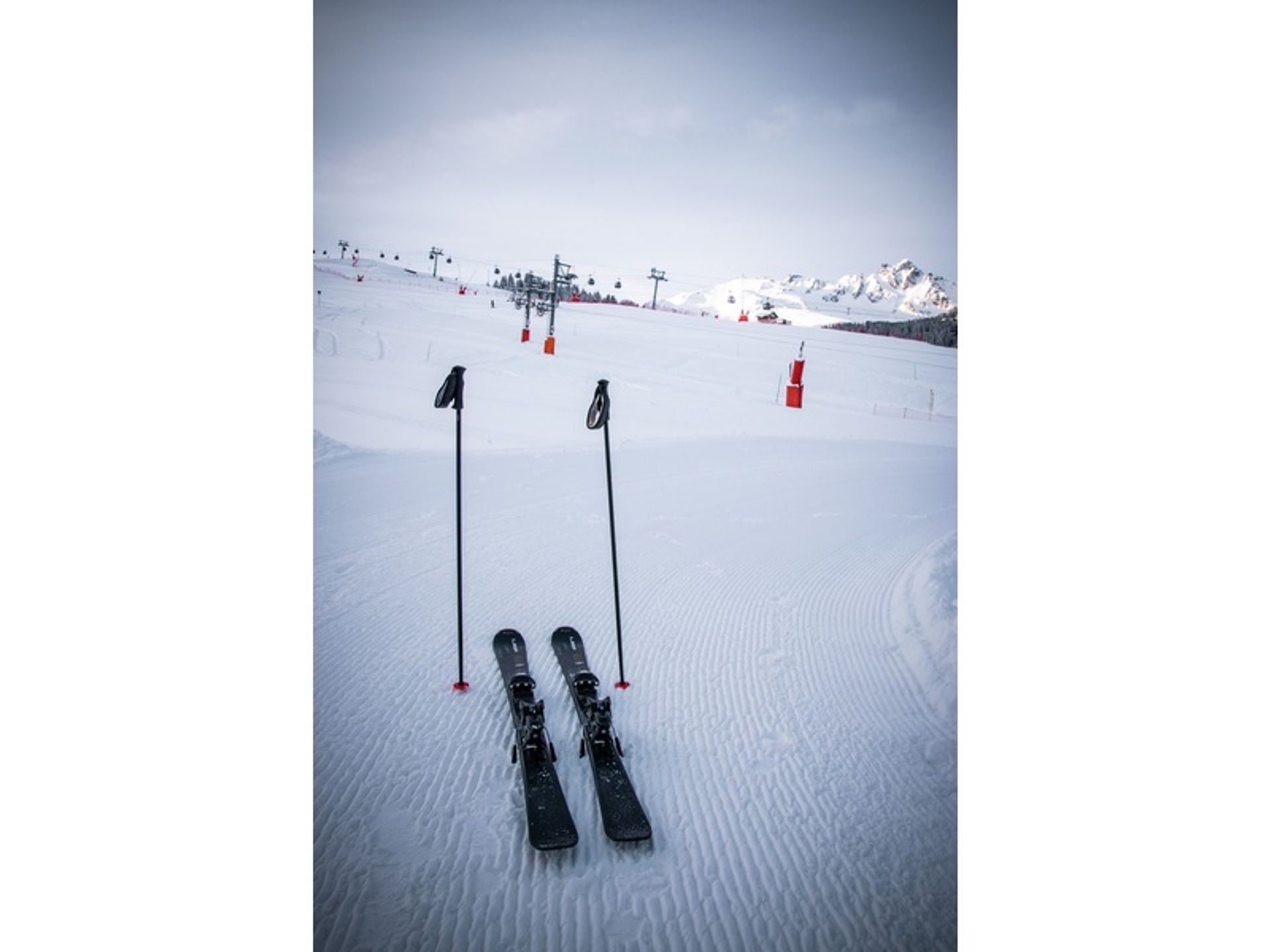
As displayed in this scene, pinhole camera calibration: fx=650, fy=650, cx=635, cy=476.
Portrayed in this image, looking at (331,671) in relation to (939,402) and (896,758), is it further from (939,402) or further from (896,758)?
(939,402)

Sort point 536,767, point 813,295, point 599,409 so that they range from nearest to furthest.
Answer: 1. point 536,767
2. point 599,409
3. point 813,295

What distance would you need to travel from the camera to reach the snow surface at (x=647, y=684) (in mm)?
2201

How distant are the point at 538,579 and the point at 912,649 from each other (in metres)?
2.42

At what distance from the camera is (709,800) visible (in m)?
2.62

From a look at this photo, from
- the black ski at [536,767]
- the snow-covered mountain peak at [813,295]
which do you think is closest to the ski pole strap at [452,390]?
the black ski at [536,767]

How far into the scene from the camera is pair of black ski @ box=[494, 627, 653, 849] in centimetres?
236

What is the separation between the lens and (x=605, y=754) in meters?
2.72

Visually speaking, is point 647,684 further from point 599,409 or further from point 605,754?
point 599,409

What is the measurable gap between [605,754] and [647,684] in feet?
2.25

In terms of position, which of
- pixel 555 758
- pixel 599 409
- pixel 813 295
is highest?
pixel 813 295

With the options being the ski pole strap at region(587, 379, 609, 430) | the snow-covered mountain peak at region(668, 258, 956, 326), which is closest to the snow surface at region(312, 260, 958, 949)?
the ski pole strap at region(587, 379, 609, 430)

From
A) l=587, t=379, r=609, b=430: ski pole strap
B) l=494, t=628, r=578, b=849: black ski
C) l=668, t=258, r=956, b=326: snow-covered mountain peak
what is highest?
l=668, t=258, r=956, b=326: snow-covered mountain peak

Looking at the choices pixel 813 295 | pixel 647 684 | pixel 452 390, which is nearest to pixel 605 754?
pixel 647 684

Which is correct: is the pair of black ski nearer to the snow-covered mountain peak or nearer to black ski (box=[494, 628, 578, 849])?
black ski (box=[494, 628, 578, 849])
